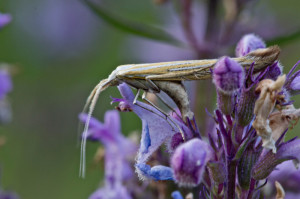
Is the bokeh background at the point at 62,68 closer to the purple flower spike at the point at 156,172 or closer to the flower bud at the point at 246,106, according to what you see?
the flower bud at the point at 246,106

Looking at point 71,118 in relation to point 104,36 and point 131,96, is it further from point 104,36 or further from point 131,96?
point 131,96

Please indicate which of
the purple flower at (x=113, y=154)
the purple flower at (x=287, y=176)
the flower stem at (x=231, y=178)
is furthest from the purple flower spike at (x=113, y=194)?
the flower stem at (x=231, y=178)

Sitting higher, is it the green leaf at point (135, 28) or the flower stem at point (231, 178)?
the green leaf at point (135, 28)

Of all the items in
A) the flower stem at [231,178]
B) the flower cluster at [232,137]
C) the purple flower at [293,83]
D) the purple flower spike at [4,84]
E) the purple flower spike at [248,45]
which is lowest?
the flower stem at [231,178]

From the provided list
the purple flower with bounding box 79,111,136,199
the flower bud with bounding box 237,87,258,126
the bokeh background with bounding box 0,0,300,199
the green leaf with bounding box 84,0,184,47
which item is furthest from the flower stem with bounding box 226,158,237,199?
the bokeh background with bounding box 0,0,300,199

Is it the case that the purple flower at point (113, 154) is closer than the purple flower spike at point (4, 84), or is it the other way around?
the purple flower at point (113, 154)

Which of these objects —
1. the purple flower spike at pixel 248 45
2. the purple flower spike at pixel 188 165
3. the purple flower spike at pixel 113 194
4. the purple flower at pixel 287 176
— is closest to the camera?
the purple flower spike at pixel 188 165

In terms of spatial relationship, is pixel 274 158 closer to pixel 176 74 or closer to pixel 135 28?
pixel 176 74

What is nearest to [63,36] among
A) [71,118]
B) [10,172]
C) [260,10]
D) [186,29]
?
[71,118]

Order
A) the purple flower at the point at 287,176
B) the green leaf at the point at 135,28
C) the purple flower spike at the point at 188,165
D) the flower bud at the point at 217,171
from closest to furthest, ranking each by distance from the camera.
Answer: the purple flower spike at the point at 188,165 → the flower bud at the point at 217,171 → the purple flower at the point at 287,176 → the green leaf at the point at 135,28
